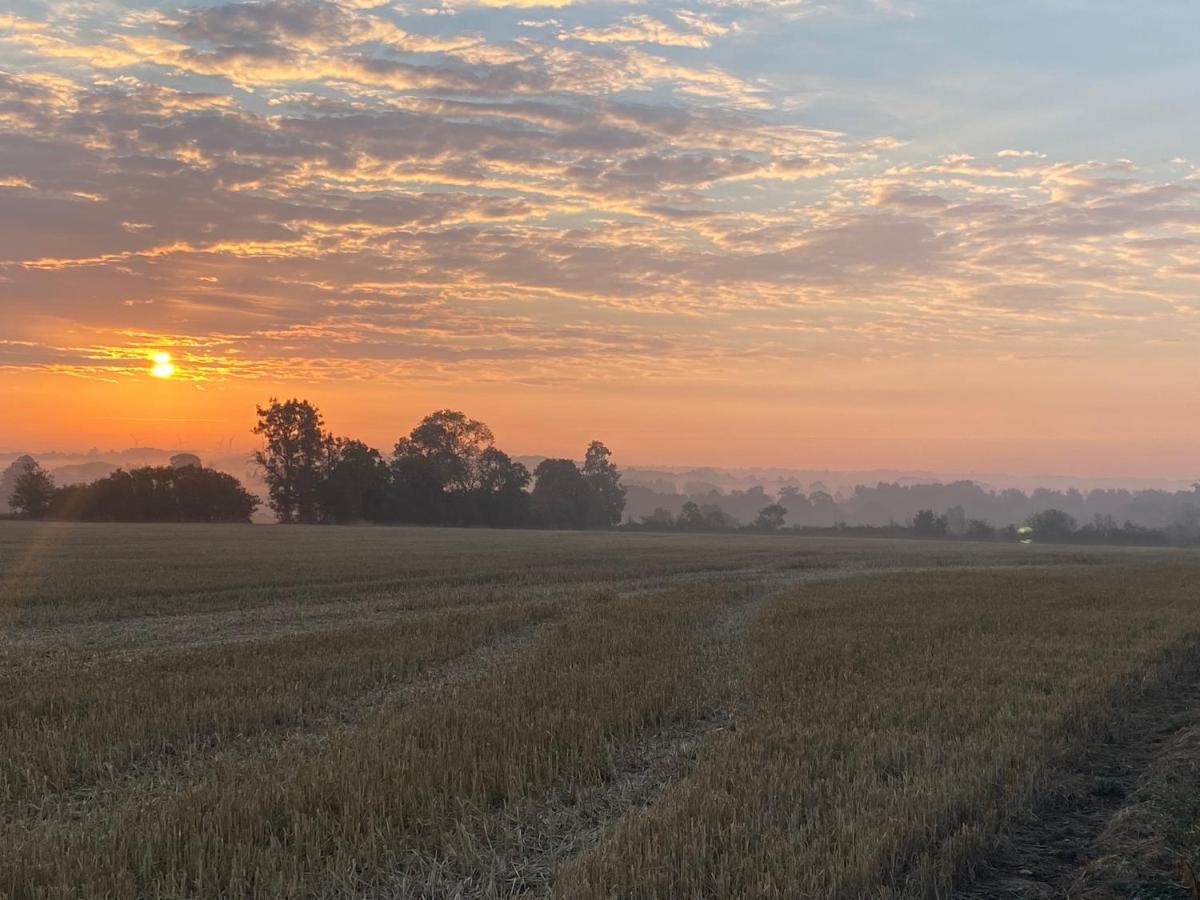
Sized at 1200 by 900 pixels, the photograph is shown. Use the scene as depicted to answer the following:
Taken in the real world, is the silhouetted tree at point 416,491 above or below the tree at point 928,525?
above

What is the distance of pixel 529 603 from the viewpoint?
75.5 feet

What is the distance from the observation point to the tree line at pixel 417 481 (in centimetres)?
10419

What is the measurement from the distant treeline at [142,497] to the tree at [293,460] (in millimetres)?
4975

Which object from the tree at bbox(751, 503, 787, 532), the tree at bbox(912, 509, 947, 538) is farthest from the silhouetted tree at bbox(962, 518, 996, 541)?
the tree at bbox(751, 503, 787, 532)

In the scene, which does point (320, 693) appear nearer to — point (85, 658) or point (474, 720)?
point (474, 720)

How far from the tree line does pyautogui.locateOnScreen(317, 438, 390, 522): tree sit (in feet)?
0.39

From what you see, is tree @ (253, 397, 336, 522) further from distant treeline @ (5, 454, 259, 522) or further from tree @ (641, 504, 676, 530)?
tree @ (641, 504, 676, 530)

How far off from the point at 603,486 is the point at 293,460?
4663cm

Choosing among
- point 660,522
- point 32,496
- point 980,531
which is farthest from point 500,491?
point 980,531

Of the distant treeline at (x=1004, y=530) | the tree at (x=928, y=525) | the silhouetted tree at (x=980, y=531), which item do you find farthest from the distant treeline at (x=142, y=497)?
the silhouetted tree at (x=980, y=531)

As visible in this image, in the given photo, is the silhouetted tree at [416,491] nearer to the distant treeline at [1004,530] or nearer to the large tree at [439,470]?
the large tree at [439,470]

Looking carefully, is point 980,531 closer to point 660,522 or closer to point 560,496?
point 660,522

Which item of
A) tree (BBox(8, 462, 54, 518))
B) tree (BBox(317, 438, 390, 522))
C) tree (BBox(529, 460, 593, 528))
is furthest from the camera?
tree (BBox(529, 460, 593, 528))

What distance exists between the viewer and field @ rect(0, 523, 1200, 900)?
6.14 metres
